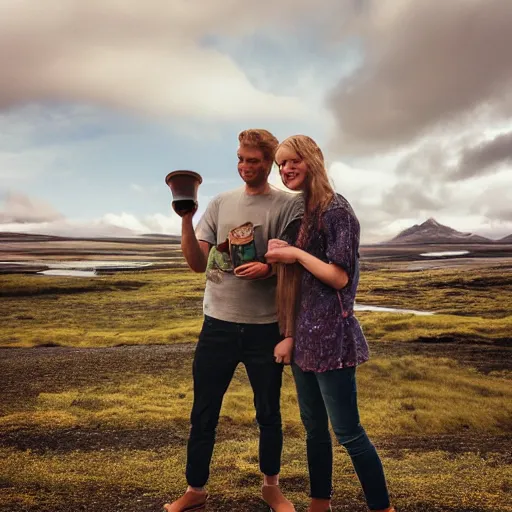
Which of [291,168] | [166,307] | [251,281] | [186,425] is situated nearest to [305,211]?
[291,168]

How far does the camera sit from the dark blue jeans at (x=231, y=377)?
11.6 feet

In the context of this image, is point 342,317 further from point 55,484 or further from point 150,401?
point 150,401

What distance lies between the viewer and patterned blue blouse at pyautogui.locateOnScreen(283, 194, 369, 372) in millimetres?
3002

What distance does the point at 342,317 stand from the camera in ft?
10.1

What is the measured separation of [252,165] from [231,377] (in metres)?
1.50

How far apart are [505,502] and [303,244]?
325 cm

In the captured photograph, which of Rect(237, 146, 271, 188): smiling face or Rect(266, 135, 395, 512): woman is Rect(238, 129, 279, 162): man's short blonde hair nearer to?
Rect(237, 146, 271, 188): smiling face

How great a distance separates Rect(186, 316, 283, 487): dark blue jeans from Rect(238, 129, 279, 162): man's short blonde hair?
1192 mm

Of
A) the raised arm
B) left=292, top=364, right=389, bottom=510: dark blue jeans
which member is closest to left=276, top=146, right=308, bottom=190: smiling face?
the raised arm

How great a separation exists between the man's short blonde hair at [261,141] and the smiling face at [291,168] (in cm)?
26

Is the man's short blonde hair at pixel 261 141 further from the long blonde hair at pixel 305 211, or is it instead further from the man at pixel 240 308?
the long blonde hair at pixel 305 211

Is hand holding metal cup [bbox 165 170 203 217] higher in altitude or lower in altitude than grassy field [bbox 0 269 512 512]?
higher

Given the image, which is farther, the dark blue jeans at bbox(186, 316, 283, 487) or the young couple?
the dark blue jeans at bbox(186, 316, 283, 487)

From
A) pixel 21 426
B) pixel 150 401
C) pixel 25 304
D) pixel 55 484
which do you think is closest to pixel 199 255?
pixel 55 484
